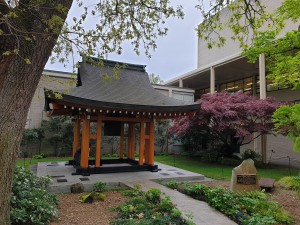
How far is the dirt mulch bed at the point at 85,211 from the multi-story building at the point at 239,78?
39.5ft

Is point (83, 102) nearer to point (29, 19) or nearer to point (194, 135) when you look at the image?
point (29, 19)

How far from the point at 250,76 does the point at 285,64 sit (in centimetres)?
1291

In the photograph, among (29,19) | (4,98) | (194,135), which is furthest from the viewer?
(194,135)

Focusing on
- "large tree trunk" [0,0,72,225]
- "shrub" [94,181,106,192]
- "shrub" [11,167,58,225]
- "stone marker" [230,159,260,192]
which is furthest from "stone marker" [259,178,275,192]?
"large tree trunk" [0,0,72,225]

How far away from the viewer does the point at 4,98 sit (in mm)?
3178

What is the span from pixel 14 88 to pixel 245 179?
658cm

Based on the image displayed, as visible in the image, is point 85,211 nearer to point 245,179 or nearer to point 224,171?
point 245,179

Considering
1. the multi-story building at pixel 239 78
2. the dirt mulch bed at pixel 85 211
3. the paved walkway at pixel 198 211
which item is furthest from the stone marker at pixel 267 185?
the multi-story building at pixel 239 78

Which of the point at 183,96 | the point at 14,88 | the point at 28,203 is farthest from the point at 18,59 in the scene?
the point at 183,96

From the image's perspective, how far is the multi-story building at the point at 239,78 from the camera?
15581 mm

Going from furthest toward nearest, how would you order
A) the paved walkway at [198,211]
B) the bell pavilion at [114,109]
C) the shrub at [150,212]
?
the bell pavilion at [114,109] → the paved walkway at [198,211] → the shrub at [150,212]

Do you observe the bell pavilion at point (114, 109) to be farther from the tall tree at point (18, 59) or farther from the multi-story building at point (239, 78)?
the multi-story building at point (239, 78)

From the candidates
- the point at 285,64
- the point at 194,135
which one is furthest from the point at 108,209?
the point at 194,135

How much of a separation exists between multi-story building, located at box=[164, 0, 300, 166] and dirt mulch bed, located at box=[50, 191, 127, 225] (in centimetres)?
1203
